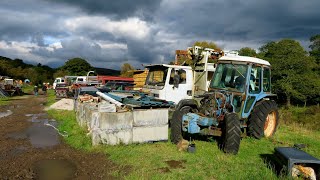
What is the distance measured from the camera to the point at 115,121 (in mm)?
9016

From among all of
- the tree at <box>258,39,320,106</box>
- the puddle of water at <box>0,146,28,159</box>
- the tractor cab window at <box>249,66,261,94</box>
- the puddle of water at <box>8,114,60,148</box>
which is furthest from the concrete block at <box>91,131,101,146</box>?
the tree at <box>258,39,320,106</box>

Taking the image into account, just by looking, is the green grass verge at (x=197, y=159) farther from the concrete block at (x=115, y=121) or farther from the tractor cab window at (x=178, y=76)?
the tractor cab window at (x=178, y=76)

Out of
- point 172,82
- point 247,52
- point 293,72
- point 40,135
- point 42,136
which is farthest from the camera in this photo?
point 247,52

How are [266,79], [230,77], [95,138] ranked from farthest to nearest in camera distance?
[266,79]
[230,77]
[95,138]

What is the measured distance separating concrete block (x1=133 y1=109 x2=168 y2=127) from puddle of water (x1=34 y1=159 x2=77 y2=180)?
2.40 metres

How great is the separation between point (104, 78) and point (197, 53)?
2253cm

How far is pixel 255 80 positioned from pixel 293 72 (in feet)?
102

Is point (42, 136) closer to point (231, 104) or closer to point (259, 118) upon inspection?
point (231, 104)

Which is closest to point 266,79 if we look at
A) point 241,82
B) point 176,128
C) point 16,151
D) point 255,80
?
point 255,80

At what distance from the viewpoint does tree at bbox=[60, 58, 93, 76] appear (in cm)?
7841

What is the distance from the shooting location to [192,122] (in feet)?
28.4

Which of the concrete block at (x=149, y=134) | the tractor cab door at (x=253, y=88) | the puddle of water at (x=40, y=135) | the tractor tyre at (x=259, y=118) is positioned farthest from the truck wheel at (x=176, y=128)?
the puddle of water at (x=40, y=135)

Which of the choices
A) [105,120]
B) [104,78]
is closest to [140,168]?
[105,120]

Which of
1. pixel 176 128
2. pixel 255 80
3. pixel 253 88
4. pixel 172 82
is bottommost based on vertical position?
pixel 176 128
